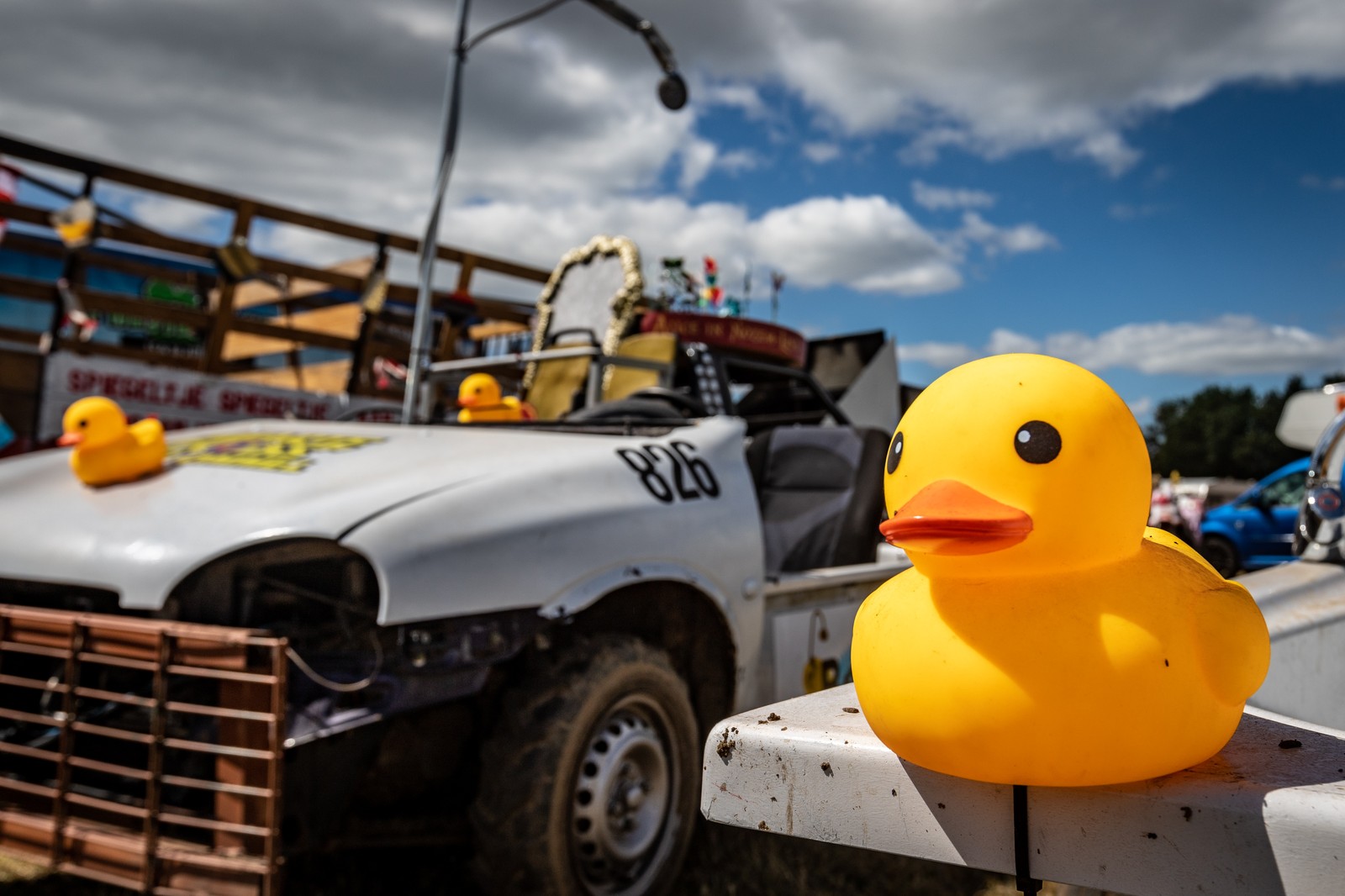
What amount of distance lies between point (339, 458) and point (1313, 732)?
2325mm

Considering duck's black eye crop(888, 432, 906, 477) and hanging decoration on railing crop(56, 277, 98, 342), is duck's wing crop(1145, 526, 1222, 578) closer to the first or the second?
duck's black eye crop(888, 432, 906, 477)

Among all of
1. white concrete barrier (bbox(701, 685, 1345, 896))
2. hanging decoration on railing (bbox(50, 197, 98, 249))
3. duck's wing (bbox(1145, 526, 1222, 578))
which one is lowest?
white concrete barrier (bbox(701, 685, 1345, 896))

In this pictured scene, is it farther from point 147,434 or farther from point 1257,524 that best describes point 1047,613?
point 1257,524

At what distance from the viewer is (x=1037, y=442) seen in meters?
0.94

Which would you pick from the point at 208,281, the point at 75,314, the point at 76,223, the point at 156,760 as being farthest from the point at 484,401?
the point at 208,281

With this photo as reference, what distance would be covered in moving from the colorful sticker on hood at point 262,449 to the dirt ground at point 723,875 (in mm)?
1229

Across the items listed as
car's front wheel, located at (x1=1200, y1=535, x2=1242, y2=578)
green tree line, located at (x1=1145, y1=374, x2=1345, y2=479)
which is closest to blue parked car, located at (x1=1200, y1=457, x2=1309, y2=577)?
car's front wheel, located at (x1=1200, y1=535, x2=1242, y2=578)

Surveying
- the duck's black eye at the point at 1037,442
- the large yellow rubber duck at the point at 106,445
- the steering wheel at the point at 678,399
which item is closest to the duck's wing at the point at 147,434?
the large yellow rubber duck at the point at 106,445

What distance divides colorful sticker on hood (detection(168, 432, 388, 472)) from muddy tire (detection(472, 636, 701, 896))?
36.7 inches

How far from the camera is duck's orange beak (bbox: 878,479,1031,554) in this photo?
2.92 ft

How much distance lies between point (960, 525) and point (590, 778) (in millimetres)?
1766

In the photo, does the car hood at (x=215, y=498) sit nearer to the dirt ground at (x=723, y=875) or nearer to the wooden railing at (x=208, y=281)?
the dirt ground at (x=723, y=875)

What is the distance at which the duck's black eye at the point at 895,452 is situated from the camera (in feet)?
3.39

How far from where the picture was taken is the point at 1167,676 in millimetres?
900
